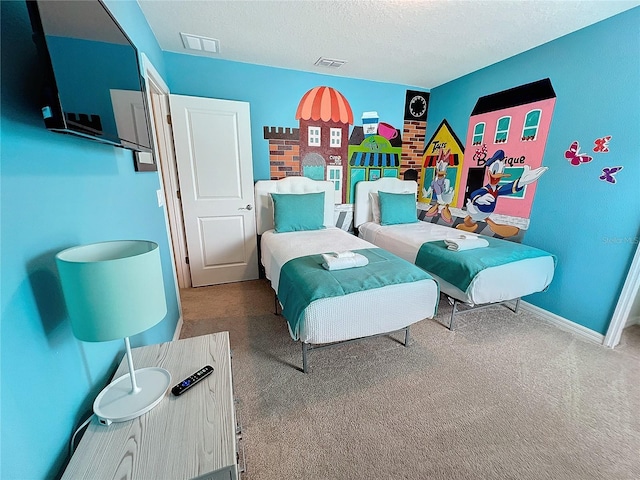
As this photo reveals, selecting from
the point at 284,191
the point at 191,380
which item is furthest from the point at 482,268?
the point at 284,191

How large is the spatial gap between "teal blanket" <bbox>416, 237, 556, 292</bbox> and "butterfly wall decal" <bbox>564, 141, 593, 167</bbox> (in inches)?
31.6

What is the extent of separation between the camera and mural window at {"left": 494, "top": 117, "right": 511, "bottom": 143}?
272cm

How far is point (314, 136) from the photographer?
10.9ft

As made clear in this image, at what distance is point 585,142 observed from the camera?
2.15 m

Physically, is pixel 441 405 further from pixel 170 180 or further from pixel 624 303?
pixel 170 180

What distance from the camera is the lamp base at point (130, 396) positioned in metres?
0.79

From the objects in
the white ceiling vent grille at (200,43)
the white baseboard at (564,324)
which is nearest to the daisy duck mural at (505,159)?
the white baseboard at (564,324)

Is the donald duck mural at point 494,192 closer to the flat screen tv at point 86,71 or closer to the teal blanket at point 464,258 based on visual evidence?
the teal blanket at point 464,258

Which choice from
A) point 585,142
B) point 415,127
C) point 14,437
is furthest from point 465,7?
point 14,437

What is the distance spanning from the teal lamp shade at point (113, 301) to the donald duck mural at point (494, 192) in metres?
3.18

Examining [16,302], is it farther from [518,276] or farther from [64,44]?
[518,276]

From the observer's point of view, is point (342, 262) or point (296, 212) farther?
point (296, 212)

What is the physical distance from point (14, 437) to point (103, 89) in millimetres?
1077

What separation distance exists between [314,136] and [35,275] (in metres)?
3.05
